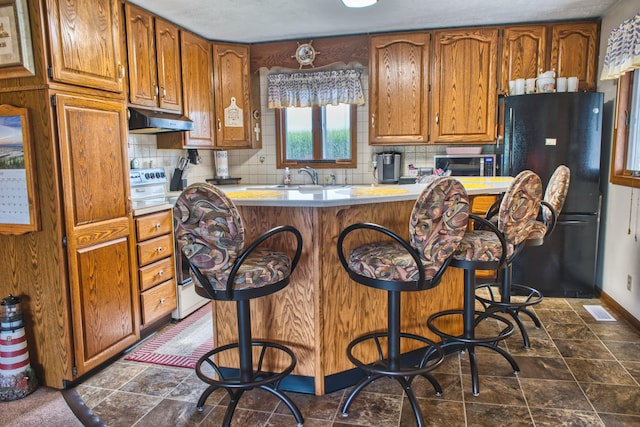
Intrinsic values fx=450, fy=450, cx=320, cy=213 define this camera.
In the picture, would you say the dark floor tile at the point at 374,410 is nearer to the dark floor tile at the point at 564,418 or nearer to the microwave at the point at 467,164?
the dark floor tile at the point at 564,418

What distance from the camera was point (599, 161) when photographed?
3.60 m

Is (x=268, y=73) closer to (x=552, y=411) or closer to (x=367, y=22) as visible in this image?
(x=367, y=22)

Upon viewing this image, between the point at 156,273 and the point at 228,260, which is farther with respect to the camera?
the point at 156,273

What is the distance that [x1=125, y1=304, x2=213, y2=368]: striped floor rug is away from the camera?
8.80 ft

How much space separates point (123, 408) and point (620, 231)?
3485 mm

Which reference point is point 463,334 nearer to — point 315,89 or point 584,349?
point 584,349

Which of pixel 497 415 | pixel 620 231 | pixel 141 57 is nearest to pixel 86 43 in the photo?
pixel 141 57

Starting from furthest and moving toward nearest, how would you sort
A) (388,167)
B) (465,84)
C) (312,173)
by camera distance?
(312,173), (388,167), (465,84)

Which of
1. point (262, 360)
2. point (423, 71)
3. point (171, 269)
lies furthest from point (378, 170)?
point (262, 360)

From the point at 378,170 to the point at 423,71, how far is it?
1.00m

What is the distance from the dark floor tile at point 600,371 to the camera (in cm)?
233

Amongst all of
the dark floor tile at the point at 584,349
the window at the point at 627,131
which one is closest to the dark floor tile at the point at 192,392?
the dark floor tile at the point at 584,349

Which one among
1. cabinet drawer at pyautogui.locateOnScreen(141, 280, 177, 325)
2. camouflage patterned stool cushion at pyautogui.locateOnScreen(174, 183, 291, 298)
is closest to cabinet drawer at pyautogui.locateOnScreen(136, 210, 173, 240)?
cabinet drawer at pyautogui.locateOnScreen(141, 280, 177, 325)

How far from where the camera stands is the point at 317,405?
214cm
